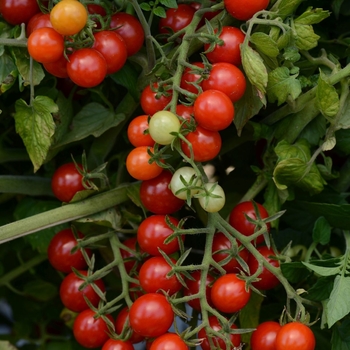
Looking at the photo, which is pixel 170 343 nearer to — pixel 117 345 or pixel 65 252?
pixel 117 345

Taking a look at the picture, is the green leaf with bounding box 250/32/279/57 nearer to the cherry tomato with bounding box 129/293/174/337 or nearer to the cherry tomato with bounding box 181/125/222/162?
the cherry tomato with bounding box 181/125/222/162

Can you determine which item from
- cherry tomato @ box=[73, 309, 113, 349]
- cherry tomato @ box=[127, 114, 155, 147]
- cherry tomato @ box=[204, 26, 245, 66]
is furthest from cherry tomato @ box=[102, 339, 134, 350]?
cherry tomato @ box=[204, 26, 245, 66]

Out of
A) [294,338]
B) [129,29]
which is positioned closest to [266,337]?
[294,338]

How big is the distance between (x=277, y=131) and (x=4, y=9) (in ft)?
1.13

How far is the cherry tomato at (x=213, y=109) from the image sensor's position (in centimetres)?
59

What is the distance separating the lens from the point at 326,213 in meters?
0.73

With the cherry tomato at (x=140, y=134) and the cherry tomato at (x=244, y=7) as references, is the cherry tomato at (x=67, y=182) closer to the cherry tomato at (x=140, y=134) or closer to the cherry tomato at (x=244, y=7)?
the cherry tomato at (x=140, y=134)

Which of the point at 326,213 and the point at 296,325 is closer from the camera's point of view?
the point at 296,325

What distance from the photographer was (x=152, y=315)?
2.04 feet

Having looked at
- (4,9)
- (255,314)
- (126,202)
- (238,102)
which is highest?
(4,9)

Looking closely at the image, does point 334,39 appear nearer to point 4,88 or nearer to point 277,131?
point 277,131

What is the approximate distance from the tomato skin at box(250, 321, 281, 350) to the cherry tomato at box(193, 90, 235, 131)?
0.22 m

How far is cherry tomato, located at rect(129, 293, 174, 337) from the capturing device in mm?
624

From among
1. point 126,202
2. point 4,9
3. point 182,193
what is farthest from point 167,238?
point 4,9
